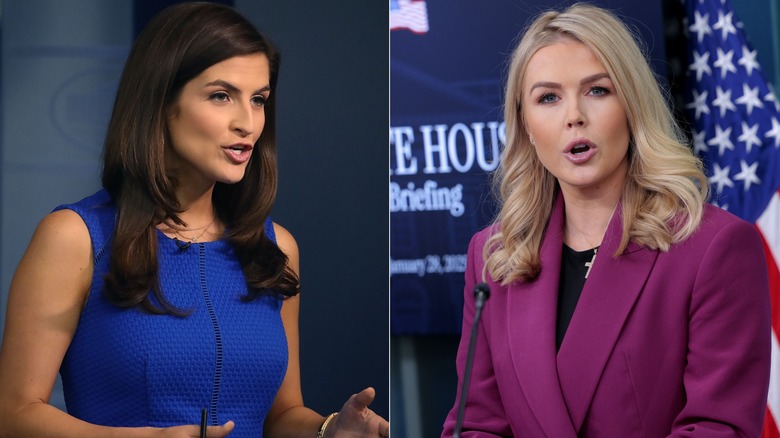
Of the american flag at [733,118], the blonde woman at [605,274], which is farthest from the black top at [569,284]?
the american flag at [733,118]

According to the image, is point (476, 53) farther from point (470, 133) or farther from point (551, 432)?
point (551, 432)

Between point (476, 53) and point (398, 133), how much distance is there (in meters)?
0.45

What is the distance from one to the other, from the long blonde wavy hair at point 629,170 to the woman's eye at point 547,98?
0.09 m

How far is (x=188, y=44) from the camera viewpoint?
2.20 meters

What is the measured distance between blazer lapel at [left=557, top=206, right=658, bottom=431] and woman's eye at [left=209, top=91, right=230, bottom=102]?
0.95 m

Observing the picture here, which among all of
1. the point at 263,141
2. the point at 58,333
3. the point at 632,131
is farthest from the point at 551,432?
the point at 58,333

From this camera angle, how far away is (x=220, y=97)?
222 centimetres

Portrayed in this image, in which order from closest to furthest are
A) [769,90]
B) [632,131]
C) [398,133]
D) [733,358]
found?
1. [733,358]
2. [632,131]
3. [769,90]
4. [398,133]

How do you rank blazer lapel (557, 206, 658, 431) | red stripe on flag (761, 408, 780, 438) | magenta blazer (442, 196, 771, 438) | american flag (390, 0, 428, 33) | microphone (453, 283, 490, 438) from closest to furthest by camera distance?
microphone (453, 283, 490, 438) < magenta blazer (442, 196, 771, 438) < blazer lapel (557, 206, 658, 431) < red stripe on flag (761, 408, 780, 438) < american flag (390, 0, 428, 33)

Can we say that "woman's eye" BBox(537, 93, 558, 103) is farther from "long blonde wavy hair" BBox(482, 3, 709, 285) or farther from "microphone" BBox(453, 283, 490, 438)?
"microphone" BBox(453, 283, 490, 438)

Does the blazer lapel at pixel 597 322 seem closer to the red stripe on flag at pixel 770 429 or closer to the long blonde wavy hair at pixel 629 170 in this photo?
the long blonde wavy hair at pixel 629 170

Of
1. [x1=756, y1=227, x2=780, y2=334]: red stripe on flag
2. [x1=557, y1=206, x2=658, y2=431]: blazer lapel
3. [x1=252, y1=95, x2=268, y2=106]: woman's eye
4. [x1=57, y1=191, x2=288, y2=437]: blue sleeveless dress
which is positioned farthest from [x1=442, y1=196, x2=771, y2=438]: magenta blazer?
[x1=756, y1=227, x2=780, y2=334]: red stripe on flag

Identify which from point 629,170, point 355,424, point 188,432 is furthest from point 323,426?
→ point 629,170

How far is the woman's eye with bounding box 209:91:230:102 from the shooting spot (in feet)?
7.27
